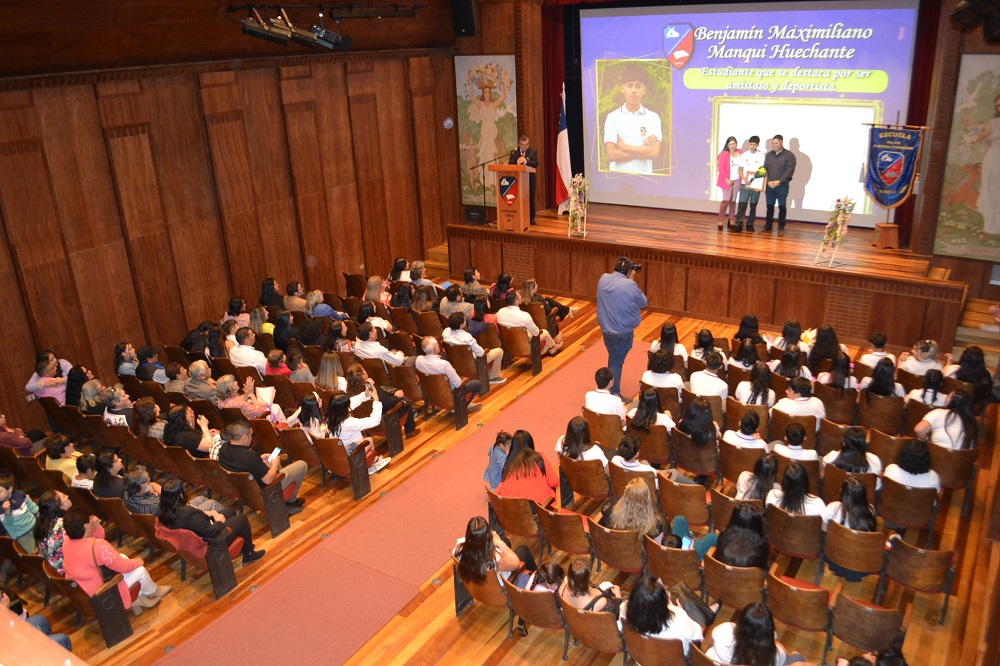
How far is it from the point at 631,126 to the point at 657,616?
388 inches

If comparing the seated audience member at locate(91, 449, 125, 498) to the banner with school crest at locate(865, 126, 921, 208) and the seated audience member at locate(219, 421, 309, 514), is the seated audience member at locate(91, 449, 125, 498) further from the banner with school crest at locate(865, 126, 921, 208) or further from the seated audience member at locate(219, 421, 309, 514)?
the banner with school crest at locate(865, 126, 921, 208)

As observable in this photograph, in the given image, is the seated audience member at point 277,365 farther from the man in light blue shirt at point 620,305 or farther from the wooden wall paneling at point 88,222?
the man in light blue shirt at point 620,305

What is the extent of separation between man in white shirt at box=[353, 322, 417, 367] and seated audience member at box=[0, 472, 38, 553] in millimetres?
3318

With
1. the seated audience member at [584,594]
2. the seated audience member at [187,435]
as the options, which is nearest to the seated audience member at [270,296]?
the seated audience member at [187,435]

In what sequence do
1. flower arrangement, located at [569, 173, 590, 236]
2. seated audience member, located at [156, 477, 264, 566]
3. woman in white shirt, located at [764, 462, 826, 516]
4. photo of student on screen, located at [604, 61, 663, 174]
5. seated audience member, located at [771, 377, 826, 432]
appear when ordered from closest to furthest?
woman in white shirt, located at [764, 462, 826, 516]
seated audience member, located at [156, 477, 264, 566]
seated audience member, located at [771, 377, 826, 432]
flower arrangement, located at [569, 173, 590, 236]
photo of student on screen, located at [604, 61, 663, 174]

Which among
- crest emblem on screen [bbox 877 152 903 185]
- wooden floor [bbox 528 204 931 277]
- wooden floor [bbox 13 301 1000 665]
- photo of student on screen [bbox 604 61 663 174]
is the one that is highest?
photo of student on screen [bbox 604 61 663 174]

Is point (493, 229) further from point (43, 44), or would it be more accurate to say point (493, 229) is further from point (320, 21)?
point (43, 44)

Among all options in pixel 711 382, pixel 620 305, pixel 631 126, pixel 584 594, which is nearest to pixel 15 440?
pixel 584 594

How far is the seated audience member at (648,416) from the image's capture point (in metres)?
6.34

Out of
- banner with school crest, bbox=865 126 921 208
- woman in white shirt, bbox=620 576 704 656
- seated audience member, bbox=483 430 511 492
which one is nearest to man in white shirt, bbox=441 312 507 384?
seated audience member, bbox=483 430 511 492

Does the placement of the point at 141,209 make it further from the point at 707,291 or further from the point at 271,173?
the point at 707,291

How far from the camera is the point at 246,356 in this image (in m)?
7.98

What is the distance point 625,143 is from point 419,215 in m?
3.72

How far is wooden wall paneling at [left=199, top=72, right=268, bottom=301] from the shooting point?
999 cm
